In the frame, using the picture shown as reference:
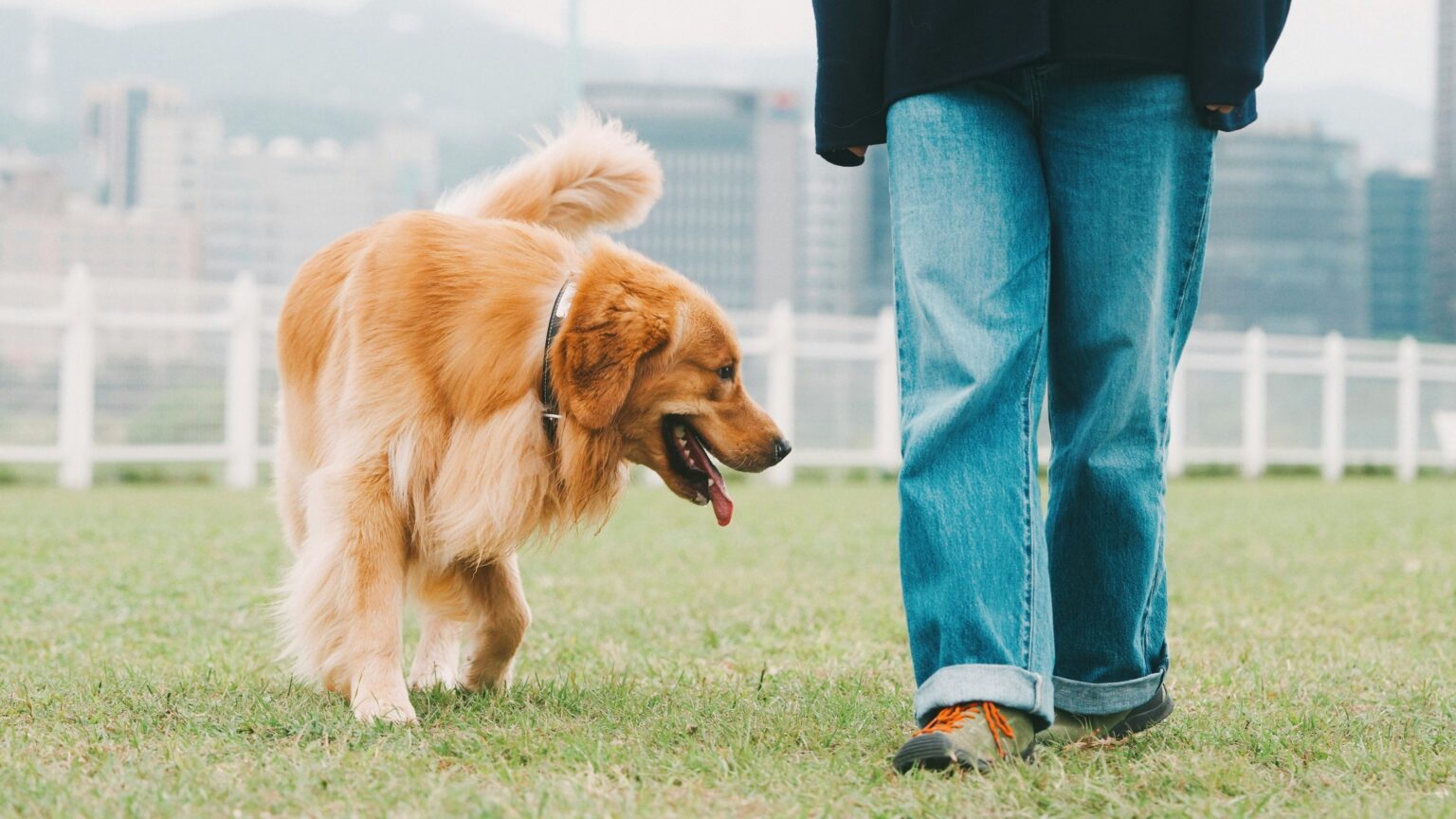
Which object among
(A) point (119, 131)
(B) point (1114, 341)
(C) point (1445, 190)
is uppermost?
(A) point (119, 131)

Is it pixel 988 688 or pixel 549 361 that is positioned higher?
pixel 549 361

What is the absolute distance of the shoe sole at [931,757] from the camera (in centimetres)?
197

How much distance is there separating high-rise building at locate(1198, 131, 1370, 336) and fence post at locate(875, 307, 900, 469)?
71.4m

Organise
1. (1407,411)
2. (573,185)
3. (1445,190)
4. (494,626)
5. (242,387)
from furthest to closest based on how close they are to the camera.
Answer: (1445,190), (1407,411), (242,387), (573,185), (494,626)

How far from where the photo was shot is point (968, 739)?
1.99m

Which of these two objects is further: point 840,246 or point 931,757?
point 840,246

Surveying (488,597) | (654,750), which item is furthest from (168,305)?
(654,750)

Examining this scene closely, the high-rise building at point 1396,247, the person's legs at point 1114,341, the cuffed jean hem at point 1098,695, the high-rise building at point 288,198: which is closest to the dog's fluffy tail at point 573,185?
the person's legs at point 1114,341

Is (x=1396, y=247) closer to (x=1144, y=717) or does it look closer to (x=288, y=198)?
(x=288, y=198)

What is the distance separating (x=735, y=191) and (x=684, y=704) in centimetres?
9558

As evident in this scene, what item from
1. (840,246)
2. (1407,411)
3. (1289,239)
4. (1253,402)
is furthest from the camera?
(840,246)

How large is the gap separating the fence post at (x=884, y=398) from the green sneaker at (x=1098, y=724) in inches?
417

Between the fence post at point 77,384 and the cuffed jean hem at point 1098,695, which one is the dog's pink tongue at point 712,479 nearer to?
the cuffed jean hem at point 1098,695

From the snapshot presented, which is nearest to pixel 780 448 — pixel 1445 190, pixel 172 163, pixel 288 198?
pixel 1445 190
